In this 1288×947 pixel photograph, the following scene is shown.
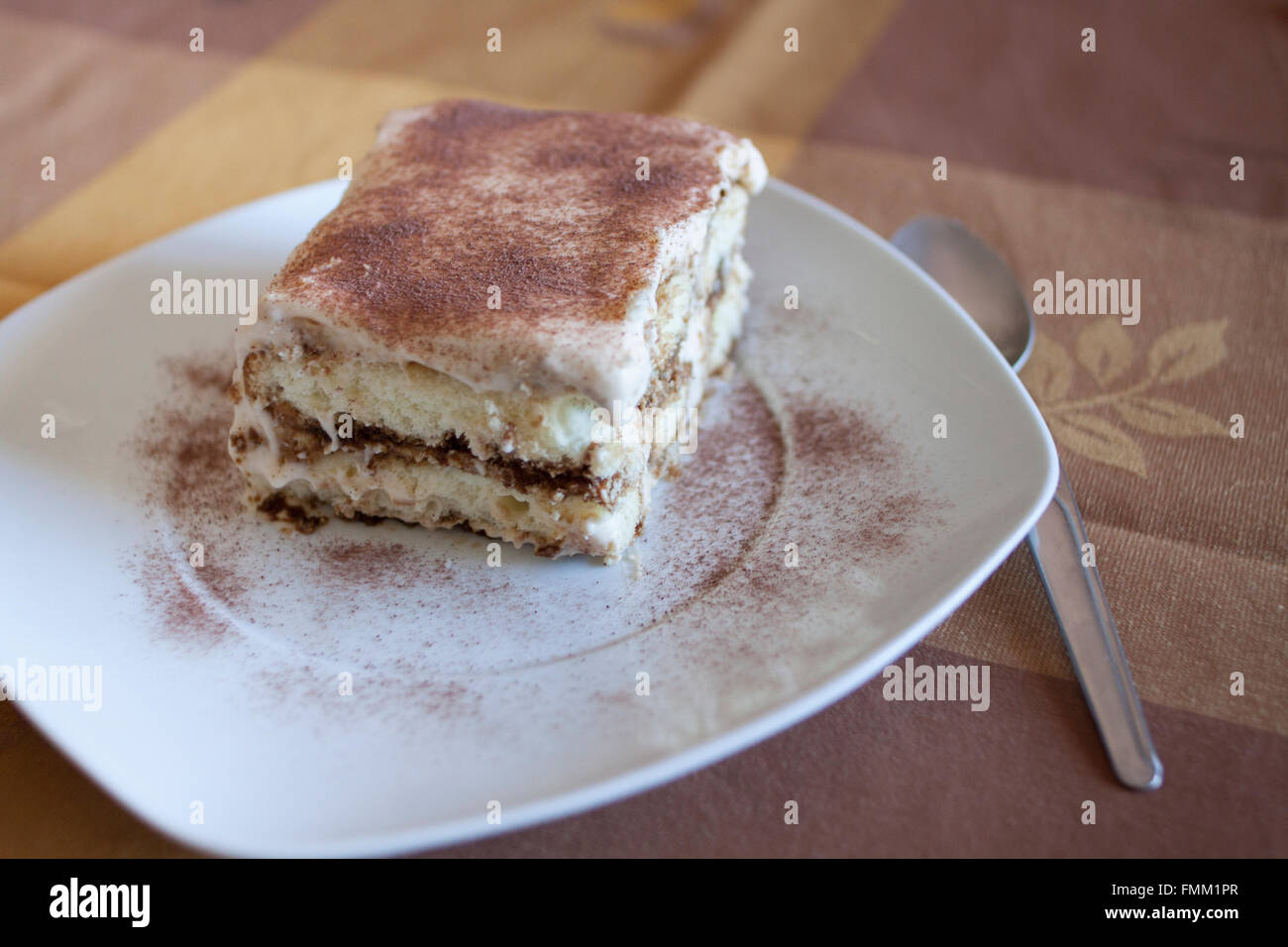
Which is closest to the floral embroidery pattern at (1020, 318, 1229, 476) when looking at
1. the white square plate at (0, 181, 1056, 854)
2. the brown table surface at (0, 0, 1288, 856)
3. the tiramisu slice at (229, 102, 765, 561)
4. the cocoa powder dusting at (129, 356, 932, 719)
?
the brown table surface at (0, 0, 1288, 856)

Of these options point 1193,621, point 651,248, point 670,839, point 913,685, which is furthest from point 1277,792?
point 651,248

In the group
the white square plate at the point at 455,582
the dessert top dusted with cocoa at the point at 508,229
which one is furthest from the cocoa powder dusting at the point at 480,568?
the dessert top dusted with cocoa at the point at 508,229

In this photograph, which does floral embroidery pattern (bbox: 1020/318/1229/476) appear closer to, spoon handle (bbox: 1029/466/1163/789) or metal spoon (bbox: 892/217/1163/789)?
metal spoon (bbox: 892/217/1163/789)

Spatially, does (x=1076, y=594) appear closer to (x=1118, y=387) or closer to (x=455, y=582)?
(x=1118, y=387)

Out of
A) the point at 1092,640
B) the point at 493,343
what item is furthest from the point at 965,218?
the point at 493,343

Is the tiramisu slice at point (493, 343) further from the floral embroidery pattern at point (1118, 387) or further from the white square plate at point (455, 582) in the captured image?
the floral embroidery pattern at point (1118, 387)

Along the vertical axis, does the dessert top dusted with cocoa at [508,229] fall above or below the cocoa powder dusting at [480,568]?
above
